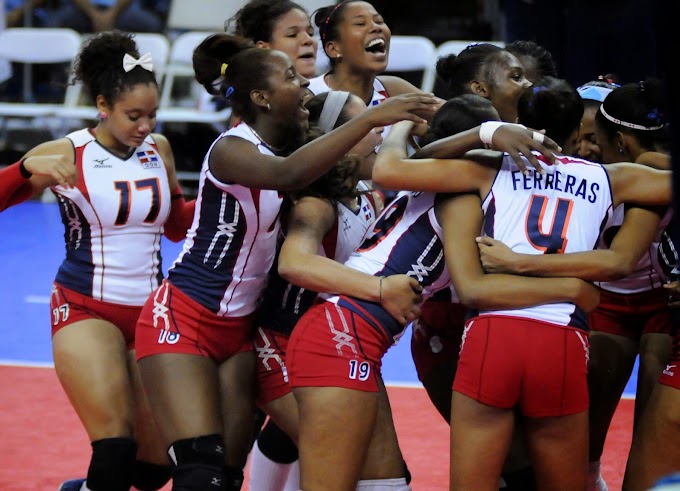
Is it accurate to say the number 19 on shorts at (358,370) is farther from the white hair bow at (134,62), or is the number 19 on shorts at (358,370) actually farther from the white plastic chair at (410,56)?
the white plastic chair at (410,56)

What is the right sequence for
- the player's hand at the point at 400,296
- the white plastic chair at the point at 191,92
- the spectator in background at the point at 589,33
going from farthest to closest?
the white plastic chair at the point at 191,92 → the spectator in background at the point at 589,33 → the player's hand at the point at 400,296

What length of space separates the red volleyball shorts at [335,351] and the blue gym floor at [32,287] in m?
3.18

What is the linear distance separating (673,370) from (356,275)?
1.18 meters

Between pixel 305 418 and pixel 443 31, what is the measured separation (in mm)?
9790

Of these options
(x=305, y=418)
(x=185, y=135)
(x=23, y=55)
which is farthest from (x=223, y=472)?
(x=23, y=55)

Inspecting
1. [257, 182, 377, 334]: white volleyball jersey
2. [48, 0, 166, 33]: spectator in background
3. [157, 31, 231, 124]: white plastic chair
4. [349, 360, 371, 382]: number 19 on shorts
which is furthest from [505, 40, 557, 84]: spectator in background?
[48, 0, 166, 33]: spectator in background

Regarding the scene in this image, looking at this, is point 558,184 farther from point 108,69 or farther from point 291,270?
point 108,69

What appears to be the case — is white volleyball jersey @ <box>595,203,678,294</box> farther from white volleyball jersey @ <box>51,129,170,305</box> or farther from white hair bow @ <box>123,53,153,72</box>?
white hair bow @ <box>123,53,153,72</box>

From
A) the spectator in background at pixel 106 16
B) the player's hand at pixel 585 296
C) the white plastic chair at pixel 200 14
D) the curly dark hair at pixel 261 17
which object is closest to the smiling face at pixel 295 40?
the curly dark hair at pixel 261 17

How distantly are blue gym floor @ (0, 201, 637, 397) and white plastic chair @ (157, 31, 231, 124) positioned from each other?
1.51 meters

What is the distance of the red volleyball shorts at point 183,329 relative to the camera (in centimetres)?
398

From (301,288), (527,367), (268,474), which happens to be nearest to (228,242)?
(301,288)

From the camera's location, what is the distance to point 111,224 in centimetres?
454

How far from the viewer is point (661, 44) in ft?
6.74
